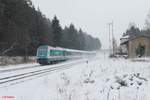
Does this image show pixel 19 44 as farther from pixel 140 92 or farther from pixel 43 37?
pixel 140 92

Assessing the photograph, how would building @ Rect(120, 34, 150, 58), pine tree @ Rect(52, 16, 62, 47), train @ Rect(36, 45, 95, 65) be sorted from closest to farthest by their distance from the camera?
train @ Rect(36, 45, 95, 65) → building @ Rect(120, 34, 150, 58) → pine tree @ Rect(52, 16, 62, 47)

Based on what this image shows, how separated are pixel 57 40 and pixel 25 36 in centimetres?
2745

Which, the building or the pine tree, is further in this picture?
the pine tree

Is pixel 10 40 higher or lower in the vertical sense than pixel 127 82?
higher


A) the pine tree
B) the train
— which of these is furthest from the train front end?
the pine tree

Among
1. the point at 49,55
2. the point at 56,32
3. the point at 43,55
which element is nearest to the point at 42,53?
the point at 43,55

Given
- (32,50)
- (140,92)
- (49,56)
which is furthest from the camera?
(32,50)

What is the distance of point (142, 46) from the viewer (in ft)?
158

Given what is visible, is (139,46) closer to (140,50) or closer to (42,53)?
(140,50)

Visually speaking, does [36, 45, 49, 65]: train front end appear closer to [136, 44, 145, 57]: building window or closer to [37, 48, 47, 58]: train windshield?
[37, 48, 47, 58]: train windshield

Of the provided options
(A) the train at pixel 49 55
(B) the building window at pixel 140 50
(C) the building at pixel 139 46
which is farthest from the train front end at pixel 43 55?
(B) the building window at pixel 140 50

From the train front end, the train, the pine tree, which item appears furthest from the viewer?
the pine tree

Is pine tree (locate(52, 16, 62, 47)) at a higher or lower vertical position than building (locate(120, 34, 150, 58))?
higher

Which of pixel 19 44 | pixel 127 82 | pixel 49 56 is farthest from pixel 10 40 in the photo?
pixel 127 82
